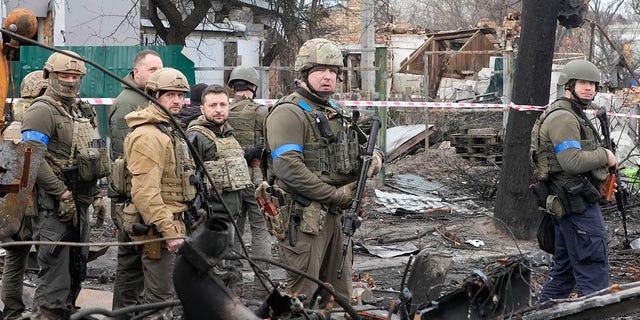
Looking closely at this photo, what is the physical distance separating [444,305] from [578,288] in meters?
1.66

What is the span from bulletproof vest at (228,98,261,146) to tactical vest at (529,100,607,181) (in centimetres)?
262

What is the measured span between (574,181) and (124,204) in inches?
121

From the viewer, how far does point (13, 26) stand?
13.0 feet

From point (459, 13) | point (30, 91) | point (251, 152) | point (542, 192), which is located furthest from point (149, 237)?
point (459, 13)

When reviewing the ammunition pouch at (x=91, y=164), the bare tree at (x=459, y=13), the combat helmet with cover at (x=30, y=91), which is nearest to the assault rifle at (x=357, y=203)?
the ammunition pouch at (x=91, y=164)

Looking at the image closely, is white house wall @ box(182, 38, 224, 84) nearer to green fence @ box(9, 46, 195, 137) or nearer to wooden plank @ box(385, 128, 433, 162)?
green fence @ box(9, 46, 195, 137)

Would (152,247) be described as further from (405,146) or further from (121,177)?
(405,146)

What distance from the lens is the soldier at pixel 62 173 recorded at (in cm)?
612

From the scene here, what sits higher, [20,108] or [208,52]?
[208,52]

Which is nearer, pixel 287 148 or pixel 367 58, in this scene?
pixel 287 148

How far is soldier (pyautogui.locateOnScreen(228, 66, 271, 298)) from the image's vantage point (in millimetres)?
7875

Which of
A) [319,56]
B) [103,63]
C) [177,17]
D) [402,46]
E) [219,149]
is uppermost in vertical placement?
[177,17]

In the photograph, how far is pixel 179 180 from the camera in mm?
5809

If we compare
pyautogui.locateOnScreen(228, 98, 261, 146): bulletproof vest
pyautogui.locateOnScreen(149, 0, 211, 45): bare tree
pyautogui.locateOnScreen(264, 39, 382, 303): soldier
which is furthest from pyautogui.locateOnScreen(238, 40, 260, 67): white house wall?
pyautogui.locateOnScreen(264, 39, 382, 303): soldier
